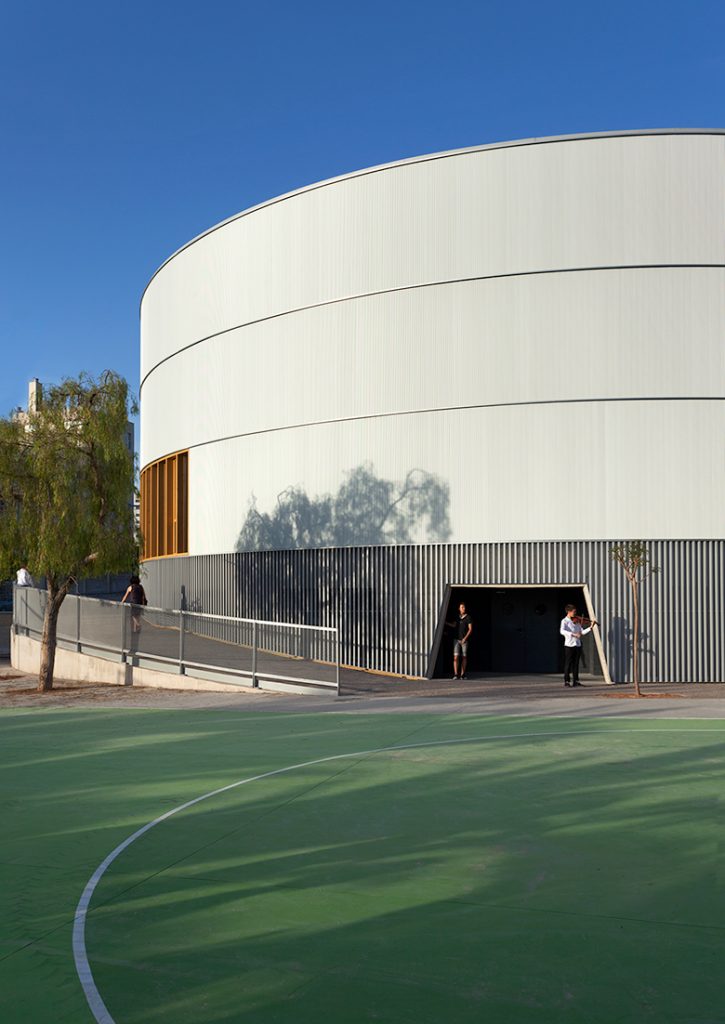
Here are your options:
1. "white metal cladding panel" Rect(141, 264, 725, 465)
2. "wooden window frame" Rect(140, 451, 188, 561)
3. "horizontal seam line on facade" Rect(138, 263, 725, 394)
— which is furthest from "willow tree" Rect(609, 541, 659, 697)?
"wooden window frame" Rect(140, 451, 188, 561)

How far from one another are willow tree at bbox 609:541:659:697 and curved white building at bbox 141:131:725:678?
0.79 metres

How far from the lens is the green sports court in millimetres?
5957

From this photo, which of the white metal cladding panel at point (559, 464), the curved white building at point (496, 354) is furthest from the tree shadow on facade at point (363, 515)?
the white metal cladding panel at point (559, 464)

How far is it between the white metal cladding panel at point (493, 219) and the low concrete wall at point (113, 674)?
11279 mm

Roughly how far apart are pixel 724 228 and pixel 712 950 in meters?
22.0

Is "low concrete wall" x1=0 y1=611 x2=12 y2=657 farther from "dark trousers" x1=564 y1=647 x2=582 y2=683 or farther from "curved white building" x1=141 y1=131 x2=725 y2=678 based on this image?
"dark trousers" x1=564 y1=647 x2=582 y2=683

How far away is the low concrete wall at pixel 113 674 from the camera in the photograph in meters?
21.9

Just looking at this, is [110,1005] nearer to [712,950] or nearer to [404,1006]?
[404,1006]

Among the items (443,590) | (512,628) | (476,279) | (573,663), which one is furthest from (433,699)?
(476,279)

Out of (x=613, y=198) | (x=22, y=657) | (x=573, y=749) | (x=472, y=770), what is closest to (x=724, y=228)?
(x=613, y=198)

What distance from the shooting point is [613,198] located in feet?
83.1

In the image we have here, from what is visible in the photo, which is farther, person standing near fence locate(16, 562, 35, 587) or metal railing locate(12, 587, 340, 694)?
person standing near fence locate(16, 562, 35, 587)

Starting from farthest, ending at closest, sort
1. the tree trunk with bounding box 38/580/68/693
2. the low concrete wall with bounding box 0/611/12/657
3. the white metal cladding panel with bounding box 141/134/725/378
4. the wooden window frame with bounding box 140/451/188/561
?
the low concrete wall with bounding box 0/611/12/657
the wooden window frame with bounding box 140/451/188/561
the white metal cladding panel with bounding box 141/134/725/378
the tree trunk with bounding box 38/580/68/693

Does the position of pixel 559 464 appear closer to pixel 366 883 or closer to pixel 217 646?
pixel 217 646
